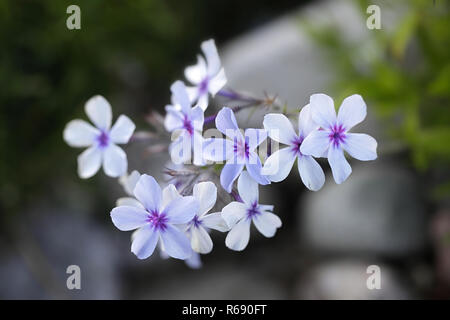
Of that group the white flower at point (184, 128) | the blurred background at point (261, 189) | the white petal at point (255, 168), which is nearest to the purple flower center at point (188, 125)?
the white flower at point (184, 128)

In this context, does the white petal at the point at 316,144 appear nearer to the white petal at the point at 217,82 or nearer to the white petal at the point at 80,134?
the white petal at the point at 217,82

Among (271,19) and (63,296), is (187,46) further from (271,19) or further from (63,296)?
(63,296)

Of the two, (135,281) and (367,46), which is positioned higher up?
(367,46)

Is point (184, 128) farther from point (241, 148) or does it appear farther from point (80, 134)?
point (80, 134)

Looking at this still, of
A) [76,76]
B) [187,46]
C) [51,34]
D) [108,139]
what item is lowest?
[108,139]

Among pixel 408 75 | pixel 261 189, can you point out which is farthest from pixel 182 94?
pixel 261 189

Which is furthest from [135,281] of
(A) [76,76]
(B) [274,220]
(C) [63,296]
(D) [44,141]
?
(B) [274,220]
